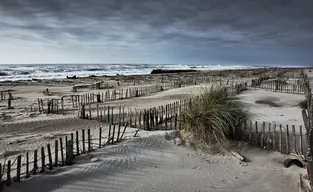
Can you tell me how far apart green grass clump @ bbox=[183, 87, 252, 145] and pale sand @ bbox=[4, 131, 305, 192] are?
558 millimetres

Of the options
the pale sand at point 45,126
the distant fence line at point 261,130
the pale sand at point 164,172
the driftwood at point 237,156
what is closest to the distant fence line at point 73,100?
the pale sand at point 45,126

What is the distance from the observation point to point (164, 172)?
6414 millimetres

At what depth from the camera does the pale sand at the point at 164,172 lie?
5.57 m

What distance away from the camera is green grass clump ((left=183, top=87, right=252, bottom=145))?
777 centimetres

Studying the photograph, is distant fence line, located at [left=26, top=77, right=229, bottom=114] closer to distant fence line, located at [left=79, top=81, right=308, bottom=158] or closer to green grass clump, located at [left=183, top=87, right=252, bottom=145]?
distant fence line, located at [left=79, top=81, right=308, bottom=158]

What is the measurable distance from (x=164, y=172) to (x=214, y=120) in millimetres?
2136

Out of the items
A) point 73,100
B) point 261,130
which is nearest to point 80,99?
point 73,100

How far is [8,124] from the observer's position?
11.8m

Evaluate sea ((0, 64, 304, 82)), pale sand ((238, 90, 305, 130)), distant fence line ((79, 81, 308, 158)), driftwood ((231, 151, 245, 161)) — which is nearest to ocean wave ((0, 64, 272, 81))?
sea ((0, 64, 304, 82))

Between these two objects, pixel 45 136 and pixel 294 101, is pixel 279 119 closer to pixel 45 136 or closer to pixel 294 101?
pixel 294 101

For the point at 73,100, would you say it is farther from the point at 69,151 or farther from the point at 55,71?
the point at 55,71

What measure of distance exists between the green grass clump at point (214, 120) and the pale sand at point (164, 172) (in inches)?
22.0

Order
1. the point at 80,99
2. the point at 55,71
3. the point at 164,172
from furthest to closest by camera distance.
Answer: the point at 55,71, the point at 80,99, the point at 164,172

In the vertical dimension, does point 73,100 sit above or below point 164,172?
above
